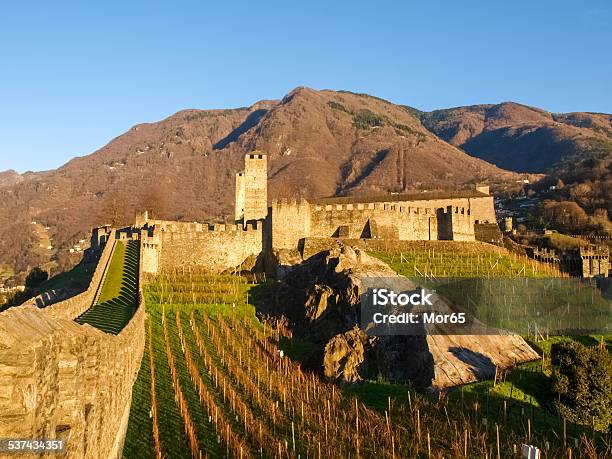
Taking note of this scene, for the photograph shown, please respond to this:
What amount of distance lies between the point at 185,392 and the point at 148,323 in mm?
9698

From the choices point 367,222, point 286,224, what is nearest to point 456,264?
point 367,222

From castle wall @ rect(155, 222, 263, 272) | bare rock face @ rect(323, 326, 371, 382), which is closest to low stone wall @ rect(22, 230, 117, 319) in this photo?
castle wall @ rect(155, 222, 263, 272)

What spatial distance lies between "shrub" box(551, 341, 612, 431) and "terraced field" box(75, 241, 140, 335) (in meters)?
14.9

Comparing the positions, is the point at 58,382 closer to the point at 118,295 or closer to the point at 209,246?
the point at 118,295

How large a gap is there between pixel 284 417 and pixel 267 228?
24.0 metres

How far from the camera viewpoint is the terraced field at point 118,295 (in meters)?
23.7

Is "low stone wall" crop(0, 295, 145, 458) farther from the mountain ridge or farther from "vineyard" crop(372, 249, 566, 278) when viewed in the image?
the mountain ridge

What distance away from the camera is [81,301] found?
95.1 ft

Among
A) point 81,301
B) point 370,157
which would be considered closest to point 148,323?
point 81,301

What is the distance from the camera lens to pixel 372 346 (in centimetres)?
2706

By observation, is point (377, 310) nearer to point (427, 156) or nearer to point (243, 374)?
point (243, 374)

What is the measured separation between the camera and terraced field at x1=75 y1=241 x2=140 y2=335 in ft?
77.7

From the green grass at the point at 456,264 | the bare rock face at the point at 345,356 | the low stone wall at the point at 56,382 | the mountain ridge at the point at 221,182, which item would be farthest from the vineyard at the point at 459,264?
the mountain ridge at the point at 221,182

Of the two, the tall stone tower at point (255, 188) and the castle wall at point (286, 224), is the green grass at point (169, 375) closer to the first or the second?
the castle wall at point (286, 224)
